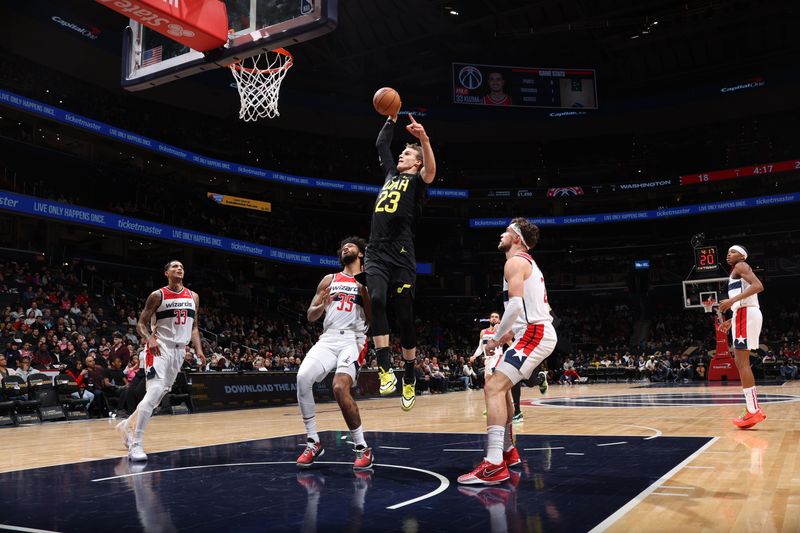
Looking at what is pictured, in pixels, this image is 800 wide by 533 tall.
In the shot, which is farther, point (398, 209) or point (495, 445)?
point (398, 209)

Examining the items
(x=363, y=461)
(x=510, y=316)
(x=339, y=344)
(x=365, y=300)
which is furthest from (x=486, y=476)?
(x=365, y=300)

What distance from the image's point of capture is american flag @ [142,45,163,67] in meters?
8.08

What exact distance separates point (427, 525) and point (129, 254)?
95.6 feet

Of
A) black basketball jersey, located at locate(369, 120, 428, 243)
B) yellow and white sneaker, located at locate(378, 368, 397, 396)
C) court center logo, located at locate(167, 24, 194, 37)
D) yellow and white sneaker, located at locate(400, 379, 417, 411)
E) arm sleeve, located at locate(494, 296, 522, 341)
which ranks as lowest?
yellow and white sneaker, located at locate(400, 379, 417, 411)

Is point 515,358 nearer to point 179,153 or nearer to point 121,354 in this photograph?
point 121,354

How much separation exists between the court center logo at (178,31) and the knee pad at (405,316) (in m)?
3.99

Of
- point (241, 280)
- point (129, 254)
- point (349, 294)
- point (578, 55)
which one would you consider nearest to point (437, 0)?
point (578, 55)

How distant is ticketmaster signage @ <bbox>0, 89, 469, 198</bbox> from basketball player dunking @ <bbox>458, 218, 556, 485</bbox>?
2203 centimetres

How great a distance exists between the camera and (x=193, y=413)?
592 inches

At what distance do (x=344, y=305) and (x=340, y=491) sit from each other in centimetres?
191

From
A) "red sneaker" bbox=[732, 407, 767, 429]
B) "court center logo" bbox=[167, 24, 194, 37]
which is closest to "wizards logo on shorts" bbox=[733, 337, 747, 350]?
"red sneaker" bbox=[732, 407, 767, 429]

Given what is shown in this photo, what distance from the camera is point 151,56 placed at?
26.7 feet

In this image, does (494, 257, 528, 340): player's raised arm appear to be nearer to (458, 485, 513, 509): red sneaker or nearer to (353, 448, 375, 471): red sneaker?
(458, 485, 513, 509): red sneaker

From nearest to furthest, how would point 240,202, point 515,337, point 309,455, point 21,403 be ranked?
point 515,337 < point 309,455 < point 21,403 < point 240,202
